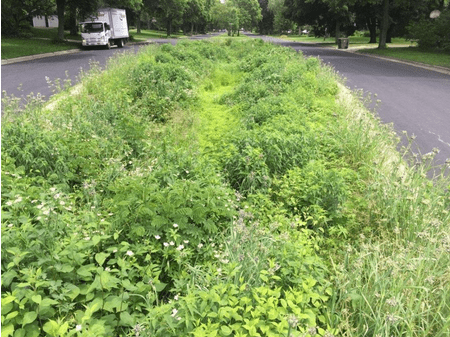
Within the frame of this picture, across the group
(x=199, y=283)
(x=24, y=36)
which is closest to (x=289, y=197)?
(x=199, y=283)

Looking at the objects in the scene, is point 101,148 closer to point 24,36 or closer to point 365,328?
point 365,328

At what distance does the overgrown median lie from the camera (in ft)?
8.45

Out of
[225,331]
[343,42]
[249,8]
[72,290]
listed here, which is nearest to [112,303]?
[72,290]

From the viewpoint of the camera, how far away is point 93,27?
30297 millimetres

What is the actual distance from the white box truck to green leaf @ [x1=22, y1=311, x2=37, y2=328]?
31.0 m

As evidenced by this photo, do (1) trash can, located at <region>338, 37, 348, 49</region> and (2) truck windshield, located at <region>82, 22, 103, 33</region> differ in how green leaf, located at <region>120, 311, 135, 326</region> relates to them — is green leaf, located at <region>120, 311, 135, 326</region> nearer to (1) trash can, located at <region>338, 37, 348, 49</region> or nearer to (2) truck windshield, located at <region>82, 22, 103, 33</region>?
(2) truck windshield, located at <region>82, 22, 103, 33</region>

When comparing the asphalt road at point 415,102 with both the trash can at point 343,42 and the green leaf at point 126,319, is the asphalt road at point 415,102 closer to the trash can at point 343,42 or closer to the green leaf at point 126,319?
the green leaf at point 126,319

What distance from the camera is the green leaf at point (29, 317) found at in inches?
92.0

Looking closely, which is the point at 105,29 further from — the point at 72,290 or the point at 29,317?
the point at 29,317

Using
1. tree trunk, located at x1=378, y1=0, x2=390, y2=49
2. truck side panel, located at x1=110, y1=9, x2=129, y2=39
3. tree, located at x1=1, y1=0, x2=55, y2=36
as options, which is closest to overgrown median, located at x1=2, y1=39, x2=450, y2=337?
truck side panel, located at x1=110, y1=9, x2=129, y2=39

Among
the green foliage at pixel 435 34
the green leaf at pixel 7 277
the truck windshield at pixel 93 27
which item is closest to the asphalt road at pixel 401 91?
the green leaf at pixel 7 277

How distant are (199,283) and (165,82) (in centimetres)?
774

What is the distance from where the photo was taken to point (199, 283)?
3.09m

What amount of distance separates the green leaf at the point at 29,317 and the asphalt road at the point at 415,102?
5.45 meters
